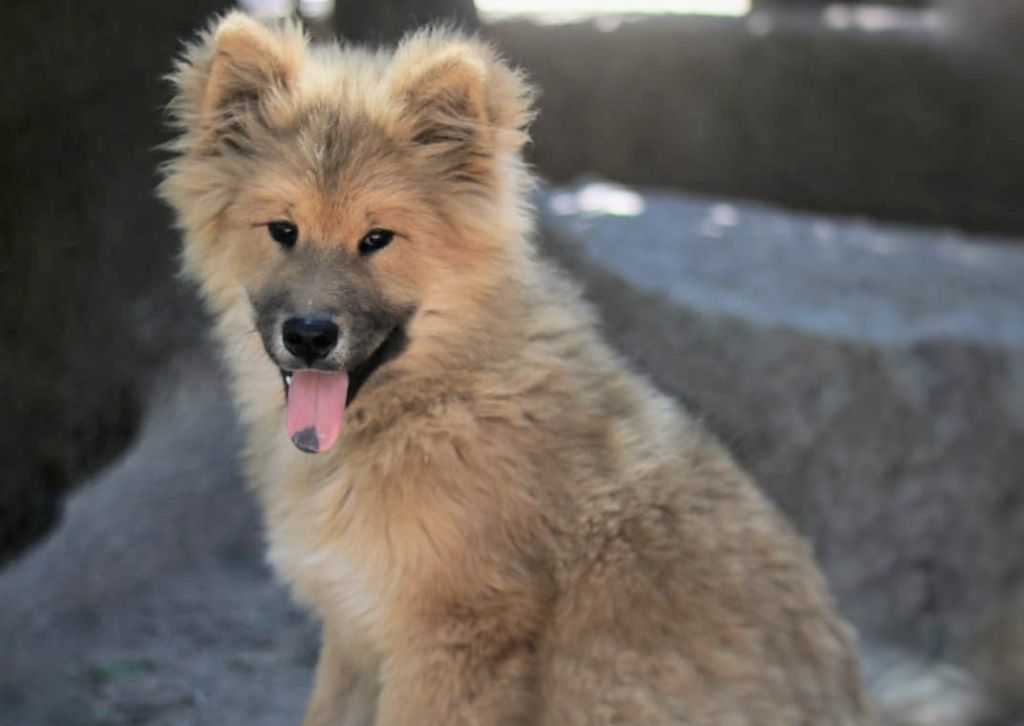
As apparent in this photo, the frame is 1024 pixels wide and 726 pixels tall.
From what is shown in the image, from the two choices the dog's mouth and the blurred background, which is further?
the blurred background

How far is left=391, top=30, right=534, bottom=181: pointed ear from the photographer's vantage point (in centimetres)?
423

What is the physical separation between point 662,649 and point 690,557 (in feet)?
0.95

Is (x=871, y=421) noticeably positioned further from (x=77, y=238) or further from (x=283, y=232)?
(x=283, y=232)

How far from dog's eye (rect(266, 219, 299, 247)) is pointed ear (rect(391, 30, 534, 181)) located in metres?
0.45

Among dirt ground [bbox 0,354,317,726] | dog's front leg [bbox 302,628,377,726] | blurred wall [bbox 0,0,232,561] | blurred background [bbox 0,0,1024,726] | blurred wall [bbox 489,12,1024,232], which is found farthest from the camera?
blurred wall [bbox 489,12,1024,232]

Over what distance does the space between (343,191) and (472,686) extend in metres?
1.47

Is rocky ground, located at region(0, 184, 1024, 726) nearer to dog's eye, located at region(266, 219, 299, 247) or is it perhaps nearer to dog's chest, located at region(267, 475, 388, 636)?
dog's chest, located at region(267, 475, 388, 636)

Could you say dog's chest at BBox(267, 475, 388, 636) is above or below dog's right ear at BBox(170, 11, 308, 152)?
below

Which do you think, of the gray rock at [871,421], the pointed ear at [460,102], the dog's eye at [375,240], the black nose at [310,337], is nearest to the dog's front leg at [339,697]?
the black nose at [310,337]

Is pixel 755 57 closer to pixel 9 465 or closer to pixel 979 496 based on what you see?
pixel 979 496

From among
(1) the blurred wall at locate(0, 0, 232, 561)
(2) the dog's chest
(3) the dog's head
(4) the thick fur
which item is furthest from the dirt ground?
(3) the dog's head

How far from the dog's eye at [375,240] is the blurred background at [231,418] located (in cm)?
160

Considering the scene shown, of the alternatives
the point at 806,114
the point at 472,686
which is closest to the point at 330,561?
the point at 472,686

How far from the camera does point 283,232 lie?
4293mm
